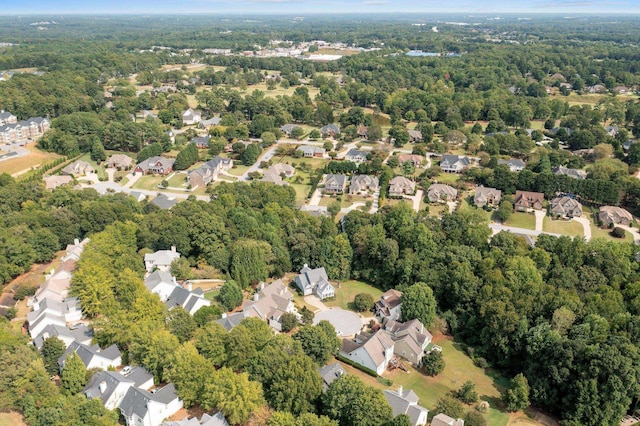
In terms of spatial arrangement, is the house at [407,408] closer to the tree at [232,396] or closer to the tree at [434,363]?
the tree at [434,363]

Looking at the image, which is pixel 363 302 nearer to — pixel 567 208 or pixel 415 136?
pixel 567 208

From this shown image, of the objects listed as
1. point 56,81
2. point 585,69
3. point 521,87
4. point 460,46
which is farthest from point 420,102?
point 460,46

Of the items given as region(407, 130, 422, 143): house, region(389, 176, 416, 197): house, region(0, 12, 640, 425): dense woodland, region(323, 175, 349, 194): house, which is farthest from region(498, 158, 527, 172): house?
region(323, 175, 349, 194): house

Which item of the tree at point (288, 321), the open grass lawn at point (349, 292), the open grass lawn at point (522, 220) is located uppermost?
the tree at point (288, 321)

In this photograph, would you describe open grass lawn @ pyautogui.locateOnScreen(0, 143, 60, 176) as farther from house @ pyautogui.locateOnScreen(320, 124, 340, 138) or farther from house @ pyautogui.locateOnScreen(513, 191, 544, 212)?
house @ pyautogui.locateOnScreen(513, 191, 544, 212)

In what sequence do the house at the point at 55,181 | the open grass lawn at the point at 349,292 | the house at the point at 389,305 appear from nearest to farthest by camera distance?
the house at the point at 389,305 → the open grass lawn at the point at 349,292 → the house at the point at 55,181

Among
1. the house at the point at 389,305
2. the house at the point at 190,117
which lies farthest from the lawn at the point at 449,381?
the house at the point at 190,117

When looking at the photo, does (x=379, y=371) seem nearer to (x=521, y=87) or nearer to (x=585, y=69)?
(x=521, y=87)

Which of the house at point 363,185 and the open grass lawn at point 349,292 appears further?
the house at point 363,185

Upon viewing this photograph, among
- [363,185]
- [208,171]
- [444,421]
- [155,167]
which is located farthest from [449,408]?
[155,167]
